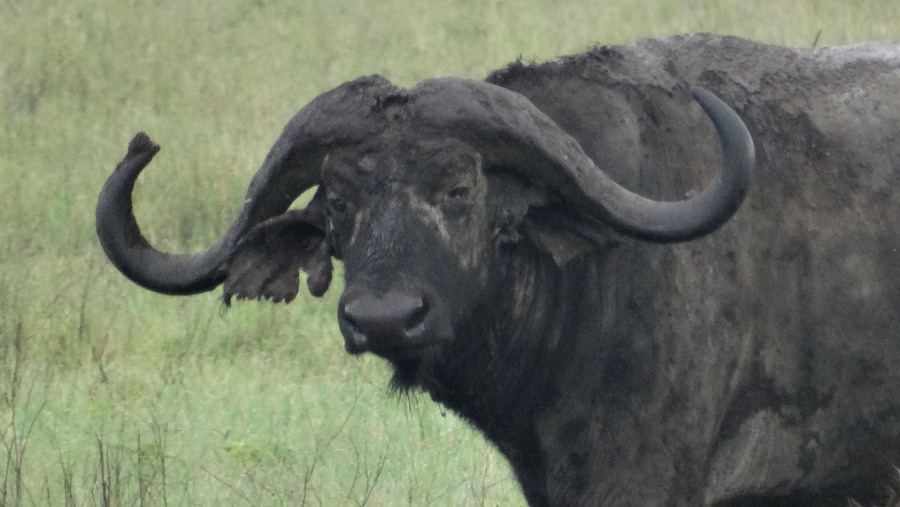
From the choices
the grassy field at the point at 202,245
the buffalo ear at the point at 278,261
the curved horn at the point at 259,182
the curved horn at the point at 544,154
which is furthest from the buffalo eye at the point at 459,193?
the grassy field at the point at 202,245

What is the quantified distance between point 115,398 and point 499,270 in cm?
313

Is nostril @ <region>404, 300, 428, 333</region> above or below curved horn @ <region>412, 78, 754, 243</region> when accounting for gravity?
below

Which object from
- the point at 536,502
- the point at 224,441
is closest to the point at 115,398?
the point at 224,441

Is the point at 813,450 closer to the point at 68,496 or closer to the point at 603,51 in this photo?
the point at 603,51

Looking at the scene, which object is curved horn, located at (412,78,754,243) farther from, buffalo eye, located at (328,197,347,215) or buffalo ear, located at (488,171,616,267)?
buffalo eye, located at (328,197,347,215)

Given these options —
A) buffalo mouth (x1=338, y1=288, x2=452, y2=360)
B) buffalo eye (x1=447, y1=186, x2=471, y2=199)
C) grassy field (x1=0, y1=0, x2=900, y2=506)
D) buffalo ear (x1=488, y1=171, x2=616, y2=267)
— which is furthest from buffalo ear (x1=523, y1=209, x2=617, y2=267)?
grassy field (x1=0, y1=0, x2=900, y2=506)

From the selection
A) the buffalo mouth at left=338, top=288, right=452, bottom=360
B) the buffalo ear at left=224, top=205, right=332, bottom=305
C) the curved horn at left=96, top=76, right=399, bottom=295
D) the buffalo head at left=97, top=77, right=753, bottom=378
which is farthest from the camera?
the buffalo ear at left=224, top=205, right=332, bottom=305

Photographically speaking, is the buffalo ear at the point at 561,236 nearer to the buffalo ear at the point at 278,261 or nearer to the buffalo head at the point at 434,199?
the buffalo head at the point at 434,199

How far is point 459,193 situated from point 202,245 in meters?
5.45

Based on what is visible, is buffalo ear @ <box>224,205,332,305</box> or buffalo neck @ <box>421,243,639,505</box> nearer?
buffalo neck @ <box>421,243,639,505</box>

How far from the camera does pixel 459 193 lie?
4641 millimetres

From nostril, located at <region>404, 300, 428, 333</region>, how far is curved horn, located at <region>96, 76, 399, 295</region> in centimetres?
57

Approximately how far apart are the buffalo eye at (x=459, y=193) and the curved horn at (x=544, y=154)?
0.14m

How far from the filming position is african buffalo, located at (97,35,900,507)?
462cm
